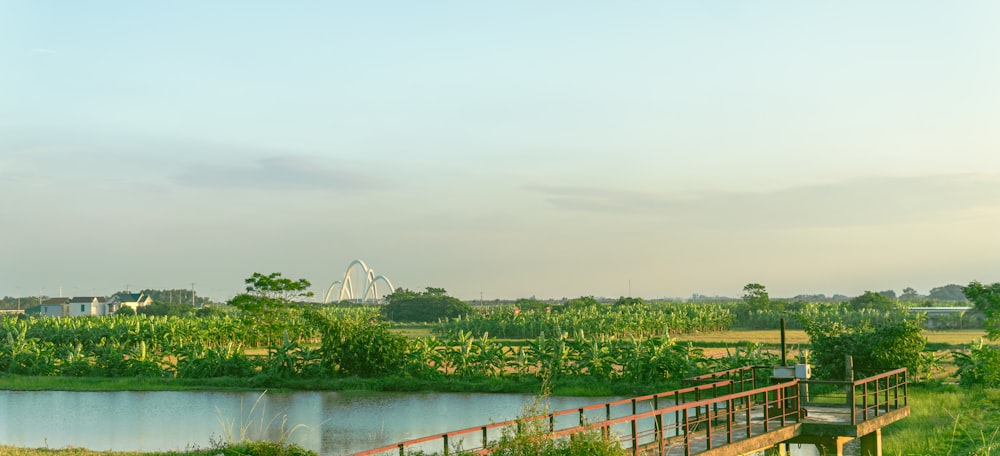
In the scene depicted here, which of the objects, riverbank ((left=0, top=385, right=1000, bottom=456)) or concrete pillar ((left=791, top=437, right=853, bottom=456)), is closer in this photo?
concrete pillar ((left=791, top=437, right=853, bottom=456))

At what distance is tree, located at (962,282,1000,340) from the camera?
22391 millimetres

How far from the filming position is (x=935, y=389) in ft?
91.1

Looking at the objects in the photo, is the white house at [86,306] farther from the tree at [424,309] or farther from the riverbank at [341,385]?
the riverbank at [341,385]

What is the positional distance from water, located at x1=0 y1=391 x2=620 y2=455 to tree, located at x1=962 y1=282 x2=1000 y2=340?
10.5 m

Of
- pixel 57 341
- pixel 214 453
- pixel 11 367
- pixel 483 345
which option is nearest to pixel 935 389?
pixel 483 345

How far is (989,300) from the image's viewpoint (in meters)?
22.8

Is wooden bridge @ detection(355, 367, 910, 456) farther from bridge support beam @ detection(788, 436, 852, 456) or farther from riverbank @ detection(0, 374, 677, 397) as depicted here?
riverbank @ detection(0, 374, 677, 397)

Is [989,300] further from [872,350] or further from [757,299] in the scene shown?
[757,299]

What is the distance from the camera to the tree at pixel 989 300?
73.5 ft

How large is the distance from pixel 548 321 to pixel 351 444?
44638 mm

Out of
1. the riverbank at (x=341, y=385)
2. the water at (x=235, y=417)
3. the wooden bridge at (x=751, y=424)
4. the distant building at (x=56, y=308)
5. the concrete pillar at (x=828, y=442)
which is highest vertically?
the distant building at (x=56, y=308)

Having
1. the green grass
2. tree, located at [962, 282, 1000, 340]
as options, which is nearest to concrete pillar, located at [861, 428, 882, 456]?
the green grass

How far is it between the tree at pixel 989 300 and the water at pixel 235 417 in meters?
10.5

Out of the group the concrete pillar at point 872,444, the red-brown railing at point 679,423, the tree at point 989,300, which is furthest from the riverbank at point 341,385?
the concrete pillar at point 872,444
